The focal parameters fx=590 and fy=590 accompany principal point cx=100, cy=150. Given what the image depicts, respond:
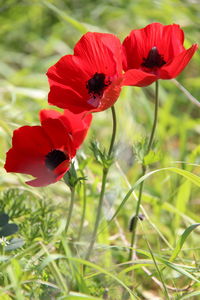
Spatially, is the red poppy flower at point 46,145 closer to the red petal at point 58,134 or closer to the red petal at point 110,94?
the red petal at point 58,134

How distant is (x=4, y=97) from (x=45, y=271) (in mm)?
1468

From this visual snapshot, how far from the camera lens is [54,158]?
1.20 m

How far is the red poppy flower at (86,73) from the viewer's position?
3.80 feet

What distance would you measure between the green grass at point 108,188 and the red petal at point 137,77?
0.15m

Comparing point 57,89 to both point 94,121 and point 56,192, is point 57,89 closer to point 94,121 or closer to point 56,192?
point 56,192

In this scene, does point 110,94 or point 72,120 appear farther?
point 72,120

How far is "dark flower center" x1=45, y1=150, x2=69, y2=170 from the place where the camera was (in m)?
1.18

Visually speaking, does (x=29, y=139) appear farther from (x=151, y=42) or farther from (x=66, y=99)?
(x=151, y=42)

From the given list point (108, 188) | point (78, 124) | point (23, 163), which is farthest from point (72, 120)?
point (108, 188)

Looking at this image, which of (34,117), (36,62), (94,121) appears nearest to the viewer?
(34,117)

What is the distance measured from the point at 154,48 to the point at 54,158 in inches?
12.0

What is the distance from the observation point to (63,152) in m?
1.20

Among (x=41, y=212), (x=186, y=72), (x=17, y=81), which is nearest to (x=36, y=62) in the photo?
(x=17, y=81)

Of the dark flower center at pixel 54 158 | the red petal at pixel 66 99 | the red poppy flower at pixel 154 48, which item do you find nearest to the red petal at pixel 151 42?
the red poppy flower at pixel 154 48
